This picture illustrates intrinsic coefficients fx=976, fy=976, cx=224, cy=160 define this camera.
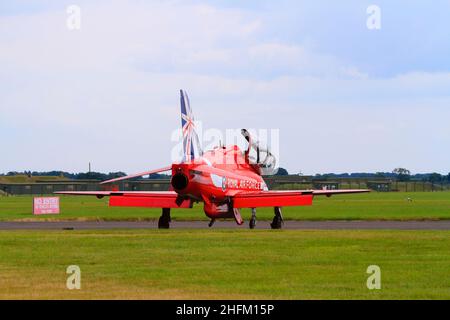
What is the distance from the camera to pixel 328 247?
1204 inches

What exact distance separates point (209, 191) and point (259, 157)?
841 cm

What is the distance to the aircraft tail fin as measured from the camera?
4306cm

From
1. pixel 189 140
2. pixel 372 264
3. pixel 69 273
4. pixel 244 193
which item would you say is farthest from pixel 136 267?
pixel 244 193

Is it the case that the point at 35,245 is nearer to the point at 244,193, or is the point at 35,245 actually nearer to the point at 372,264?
the point at 372,264

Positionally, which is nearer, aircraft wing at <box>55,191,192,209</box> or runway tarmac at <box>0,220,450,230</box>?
aircraft wing at <box>55,191,192,209</box>

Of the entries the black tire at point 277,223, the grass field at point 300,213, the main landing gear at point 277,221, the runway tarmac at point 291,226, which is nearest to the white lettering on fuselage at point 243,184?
the runway tarmac at point 291,226

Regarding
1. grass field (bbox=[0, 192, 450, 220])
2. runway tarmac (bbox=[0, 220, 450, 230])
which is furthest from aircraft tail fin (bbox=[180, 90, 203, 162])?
grass field (bbox=[0, 192, 450, 220])

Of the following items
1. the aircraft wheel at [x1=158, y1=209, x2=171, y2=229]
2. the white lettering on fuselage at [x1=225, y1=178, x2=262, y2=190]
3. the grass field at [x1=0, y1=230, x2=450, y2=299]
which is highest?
the white lettering on fuselage at [x1=225, y1=178, x2=262, y2=190]

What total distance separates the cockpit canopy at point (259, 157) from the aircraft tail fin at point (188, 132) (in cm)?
526

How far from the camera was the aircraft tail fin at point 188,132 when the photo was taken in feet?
141

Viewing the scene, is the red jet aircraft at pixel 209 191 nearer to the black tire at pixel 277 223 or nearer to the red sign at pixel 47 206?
the black tire at pixel 277 223

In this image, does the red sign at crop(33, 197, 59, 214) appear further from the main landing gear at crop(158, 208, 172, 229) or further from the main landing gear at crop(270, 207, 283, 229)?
the main landing gear at crop(270, 207, 283, 229)

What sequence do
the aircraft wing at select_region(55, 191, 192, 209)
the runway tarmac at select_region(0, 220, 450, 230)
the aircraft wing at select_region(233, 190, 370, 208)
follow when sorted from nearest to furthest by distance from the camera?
the aircraft wing at select_region(233, 190, 370, 208), the aircraft wing at select_region(55, 191, 192, 209), the runway tarmac at select_region(0, 220, 450, 230)

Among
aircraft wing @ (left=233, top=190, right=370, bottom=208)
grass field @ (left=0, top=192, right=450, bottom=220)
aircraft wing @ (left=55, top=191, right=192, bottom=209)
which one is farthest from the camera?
grass field @ (left=0, top=192, right=450, bottom=220)
